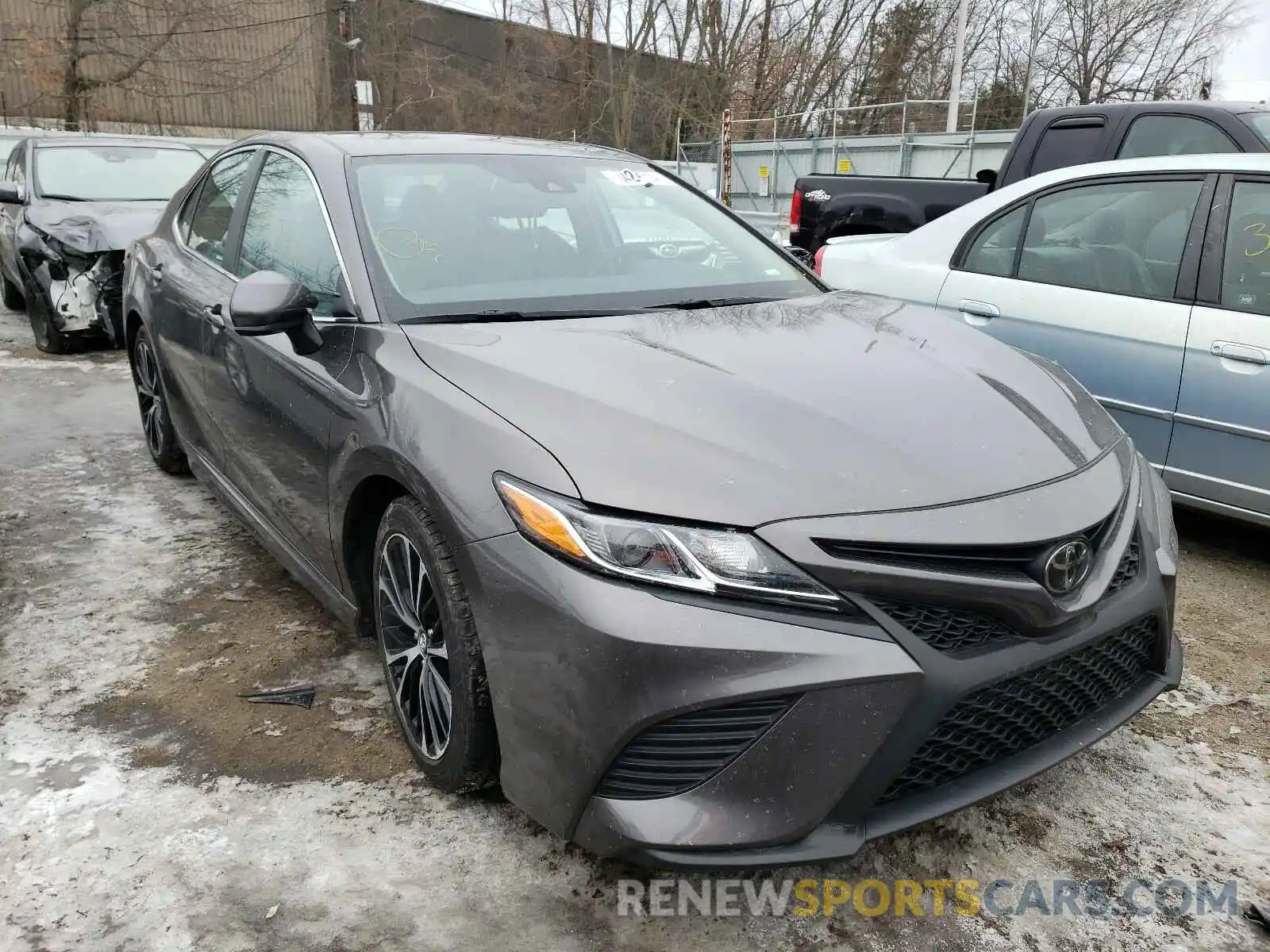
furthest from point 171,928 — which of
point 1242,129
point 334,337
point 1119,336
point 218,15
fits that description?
point 218,15

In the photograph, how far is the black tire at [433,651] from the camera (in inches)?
80.9

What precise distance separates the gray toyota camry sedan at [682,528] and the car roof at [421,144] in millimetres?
155

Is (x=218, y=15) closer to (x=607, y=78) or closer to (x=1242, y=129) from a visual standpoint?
(x=607, y=78)

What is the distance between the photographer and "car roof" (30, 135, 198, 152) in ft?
26.7

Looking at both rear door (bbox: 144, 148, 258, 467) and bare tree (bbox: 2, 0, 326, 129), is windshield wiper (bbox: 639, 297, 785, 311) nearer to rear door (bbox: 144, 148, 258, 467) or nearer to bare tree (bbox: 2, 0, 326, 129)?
rear door (bbox: 144, 148, 258, 467)

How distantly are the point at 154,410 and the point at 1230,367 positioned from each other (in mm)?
4560

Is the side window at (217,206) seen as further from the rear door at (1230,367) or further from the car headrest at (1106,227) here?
the rear door at (1230,367)

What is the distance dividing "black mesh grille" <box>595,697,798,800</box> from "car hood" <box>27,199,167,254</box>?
619 cm

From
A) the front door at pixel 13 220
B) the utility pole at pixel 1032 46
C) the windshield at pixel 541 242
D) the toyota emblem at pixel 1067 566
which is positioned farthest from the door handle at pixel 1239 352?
the utility pole at pixel 1032 46

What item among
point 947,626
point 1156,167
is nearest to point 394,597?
point 947,626

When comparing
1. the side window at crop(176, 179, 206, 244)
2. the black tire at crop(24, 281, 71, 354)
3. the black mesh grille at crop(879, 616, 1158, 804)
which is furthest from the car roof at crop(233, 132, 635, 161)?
the black tire at crop(24, 281, 71, 354)

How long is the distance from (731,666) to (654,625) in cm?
15

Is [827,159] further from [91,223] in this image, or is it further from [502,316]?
[502,316]

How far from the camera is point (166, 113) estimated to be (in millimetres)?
30984
